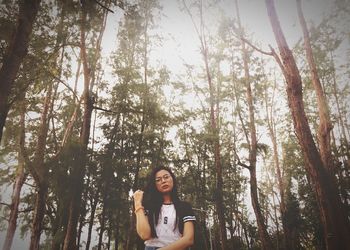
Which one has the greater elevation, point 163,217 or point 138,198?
point 138,198

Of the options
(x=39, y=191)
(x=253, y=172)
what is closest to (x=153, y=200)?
(x=39, y=191)

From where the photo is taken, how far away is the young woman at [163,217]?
7.88ft

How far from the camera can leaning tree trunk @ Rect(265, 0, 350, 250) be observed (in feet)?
14.9

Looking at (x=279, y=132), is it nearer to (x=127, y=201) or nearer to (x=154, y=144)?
(x=154, y=144)

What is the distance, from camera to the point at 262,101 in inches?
704

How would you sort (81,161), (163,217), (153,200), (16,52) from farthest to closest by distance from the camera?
(81,161) < (16,52) < (153,200) < (163,217)

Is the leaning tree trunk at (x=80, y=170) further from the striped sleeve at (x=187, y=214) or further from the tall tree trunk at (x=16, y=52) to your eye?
the striped sleeve at (x=187, y=214)

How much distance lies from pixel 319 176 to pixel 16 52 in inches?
222

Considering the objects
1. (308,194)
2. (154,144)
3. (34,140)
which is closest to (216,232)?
(308,194)

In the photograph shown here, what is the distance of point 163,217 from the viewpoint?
2611 mm

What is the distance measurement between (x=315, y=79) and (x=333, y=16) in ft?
15.5

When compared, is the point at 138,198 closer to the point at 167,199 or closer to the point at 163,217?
the point at 163,217

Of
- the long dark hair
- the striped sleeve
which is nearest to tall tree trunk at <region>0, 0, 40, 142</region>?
the long dark hair

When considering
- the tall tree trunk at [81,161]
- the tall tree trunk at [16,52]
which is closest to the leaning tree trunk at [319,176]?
the tall tree trunk at [16,52]
